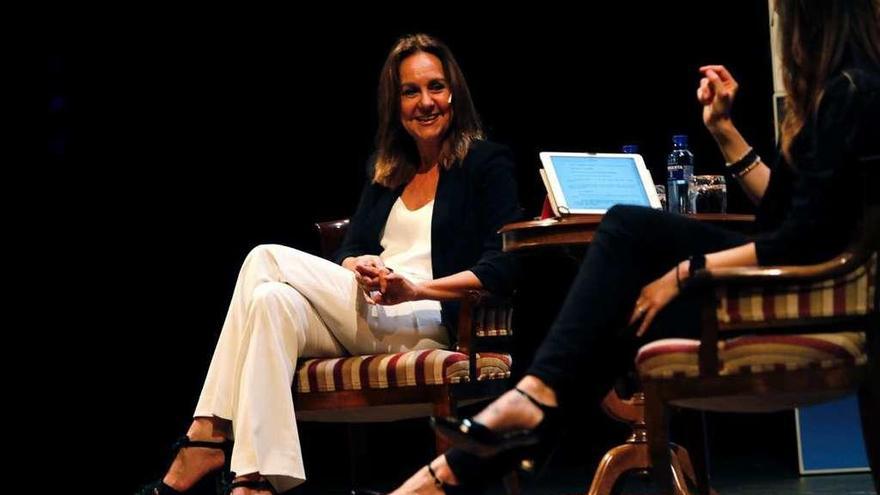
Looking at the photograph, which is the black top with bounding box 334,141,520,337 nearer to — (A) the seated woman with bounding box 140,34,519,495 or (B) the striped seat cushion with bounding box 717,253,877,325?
(A) the seated woman with bounding box 140,34,519,495

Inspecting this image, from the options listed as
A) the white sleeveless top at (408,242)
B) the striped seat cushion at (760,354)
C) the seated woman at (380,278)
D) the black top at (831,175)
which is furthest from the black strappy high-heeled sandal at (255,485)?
the black top at (831,175)

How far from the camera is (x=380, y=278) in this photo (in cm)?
297

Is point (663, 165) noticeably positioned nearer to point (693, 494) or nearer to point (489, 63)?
point (489, 63)

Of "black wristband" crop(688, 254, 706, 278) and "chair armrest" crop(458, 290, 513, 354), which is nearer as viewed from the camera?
"black wristband" crop(688, 254, 706, 278)

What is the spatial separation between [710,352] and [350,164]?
8.81ft

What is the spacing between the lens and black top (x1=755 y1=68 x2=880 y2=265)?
2.10 m

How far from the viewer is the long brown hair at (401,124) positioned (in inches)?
135

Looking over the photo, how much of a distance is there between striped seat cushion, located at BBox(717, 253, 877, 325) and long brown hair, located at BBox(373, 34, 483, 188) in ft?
4.48

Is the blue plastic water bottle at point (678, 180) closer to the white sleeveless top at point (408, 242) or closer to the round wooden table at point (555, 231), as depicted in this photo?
the round wooden table at point (555, 231)

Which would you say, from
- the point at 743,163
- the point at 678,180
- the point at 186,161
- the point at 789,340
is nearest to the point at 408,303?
the point at 678,180

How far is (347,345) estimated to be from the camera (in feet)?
10.3

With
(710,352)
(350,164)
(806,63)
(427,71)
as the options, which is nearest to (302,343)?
(427,71)

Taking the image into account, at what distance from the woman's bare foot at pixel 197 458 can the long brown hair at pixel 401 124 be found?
3.23 ft

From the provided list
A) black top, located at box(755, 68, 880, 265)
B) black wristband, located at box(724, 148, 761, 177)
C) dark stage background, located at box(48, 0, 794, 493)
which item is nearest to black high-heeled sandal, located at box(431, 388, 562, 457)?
black top, located at box(755, 68, 880, 265)
